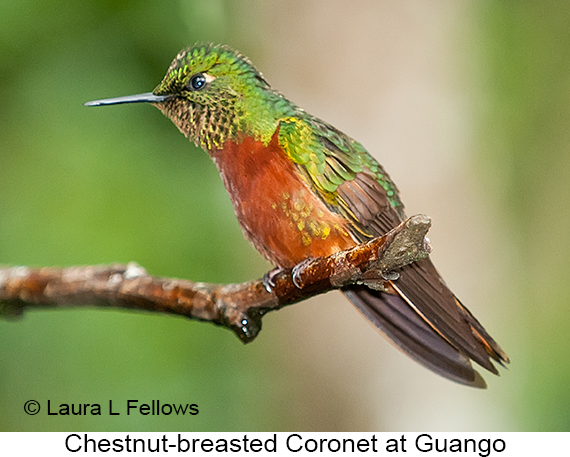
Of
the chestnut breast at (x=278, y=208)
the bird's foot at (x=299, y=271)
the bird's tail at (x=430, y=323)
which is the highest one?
the chestnut breast at (x=278, y=208)

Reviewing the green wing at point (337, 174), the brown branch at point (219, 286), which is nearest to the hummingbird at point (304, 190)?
the green wing at point (337, 174)

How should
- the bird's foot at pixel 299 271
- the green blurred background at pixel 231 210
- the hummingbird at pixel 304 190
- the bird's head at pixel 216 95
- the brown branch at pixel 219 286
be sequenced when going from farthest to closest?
1. the green blurred background at pixel 231 210
2. the bird's head at pixel 216 95
3. the hummingbird at pixel 304 190
4. the bird's foot at pixel 299 271
5. the brown branch at pixel 219 286

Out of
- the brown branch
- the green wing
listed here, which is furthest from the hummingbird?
the brown branch

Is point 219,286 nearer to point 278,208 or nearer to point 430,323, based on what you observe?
point 278,208

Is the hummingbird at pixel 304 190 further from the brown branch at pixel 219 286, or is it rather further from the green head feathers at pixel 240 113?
the brown branch at pixel 219 286

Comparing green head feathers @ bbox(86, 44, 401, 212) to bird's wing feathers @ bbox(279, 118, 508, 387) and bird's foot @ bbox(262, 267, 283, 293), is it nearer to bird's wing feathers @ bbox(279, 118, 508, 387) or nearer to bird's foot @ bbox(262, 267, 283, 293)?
bird's wing feathers @ bbox(279, 118, 508, 387)
